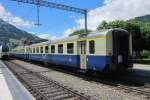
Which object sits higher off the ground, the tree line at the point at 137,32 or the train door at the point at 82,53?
the tree line at the point at 137,32

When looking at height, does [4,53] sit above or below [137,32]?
below

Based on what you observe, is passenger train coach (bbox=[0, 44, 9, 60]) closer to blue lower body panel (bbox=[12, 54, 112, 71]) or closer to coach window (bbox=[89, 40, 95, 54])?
blue lower body panel (bbox=[12, 54, 112, 71])

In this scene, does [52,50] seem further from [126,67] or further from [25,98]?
[25,98]

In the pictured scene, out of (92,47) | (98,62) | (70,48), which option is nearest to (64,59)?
(70,48)

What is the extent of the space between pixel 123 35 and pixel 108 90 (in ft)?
15.8

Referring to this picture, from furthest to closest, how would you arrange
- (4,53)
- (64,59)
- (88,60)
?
1. (4,53)
2. (64,59)
3. (88,60)

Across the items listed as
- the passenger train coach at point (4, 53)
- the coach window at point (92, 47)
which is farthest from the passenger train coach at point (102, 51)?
the passenger train coach at point (4, 53)

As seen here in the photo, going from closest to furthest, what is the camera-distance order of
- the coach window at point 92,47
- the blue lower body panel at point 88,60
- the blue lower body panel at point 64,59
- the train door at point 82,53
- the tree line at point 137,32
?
the blue lower body panel at point 88,60
the coach window at point 92,47
the train door at point 82,53
the blue lower body panel at point 64,59
the tree line at point 137,32

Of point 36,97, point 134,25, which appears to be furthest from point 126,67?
point 134,25

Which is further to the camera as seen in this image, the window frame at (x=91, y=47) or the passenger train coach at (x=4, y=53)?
the passenger train coach at (x=4, y=53)

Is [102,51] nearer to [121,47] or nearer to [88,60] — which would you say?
[121,47]

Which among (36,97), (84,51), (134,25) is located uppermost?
(134,25)

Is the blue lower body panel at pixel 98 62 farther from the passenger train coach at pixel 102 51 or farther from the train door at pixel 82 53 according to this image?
the train door at pixel 82 53

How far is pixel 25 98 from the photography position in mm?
11609
